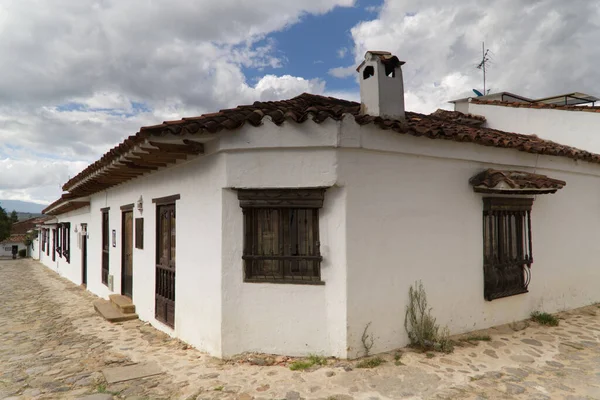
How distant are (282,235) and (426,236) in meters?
1.94

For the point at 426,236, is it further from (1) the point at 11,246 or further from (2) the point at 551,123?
(1) the point at 11,246

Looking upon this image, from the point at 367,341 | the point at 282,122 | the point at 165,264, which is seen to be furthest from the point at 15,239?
the point at 367,341

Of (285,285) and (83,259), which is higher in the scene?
(285,285)

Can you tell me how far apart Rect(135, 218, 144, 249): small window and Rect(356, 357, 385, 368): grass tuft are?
16.1 feet

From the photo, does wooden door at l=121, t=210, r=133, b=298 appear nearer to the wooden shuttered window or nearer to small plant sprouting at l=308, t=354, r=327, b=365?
small plant sprouting at l=308, t=354, r=327, b=365

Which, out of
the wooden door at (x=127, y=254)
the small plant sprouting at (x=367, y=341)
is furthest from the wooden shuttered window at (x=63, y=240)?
the small plant sprouting at (x=367, y=341)

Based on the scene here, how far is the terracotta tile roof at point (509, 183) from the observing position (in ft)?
17.6

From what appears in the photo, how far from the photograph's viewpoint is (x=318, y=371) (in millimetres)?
4156

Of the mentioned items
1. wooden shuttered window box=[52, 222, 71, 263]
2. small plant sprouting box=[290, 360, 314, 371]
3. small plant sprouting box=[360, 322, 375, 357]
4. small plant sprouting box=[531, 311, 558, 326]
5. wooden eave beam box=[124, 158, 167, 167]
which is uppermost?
wooden eave beam box=[124, 158, 167, 167]

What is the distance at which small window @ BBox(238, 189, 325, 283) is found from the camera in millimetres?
4586

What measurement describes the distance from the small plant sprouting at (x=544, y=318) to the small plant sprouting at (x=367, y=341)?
3.34 m

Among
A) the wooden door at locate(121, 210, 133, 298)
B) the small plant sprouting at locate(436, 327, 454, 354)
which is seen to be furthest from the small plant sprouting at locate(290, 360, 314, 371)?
the wooden door at locate(121, 210, 133, 298)

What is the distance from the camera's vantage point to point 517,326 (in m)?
5.87

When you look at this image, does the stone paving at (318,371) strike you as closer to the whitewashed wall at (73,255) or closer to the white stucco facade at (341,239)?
the white stucco facade at (341,239)
